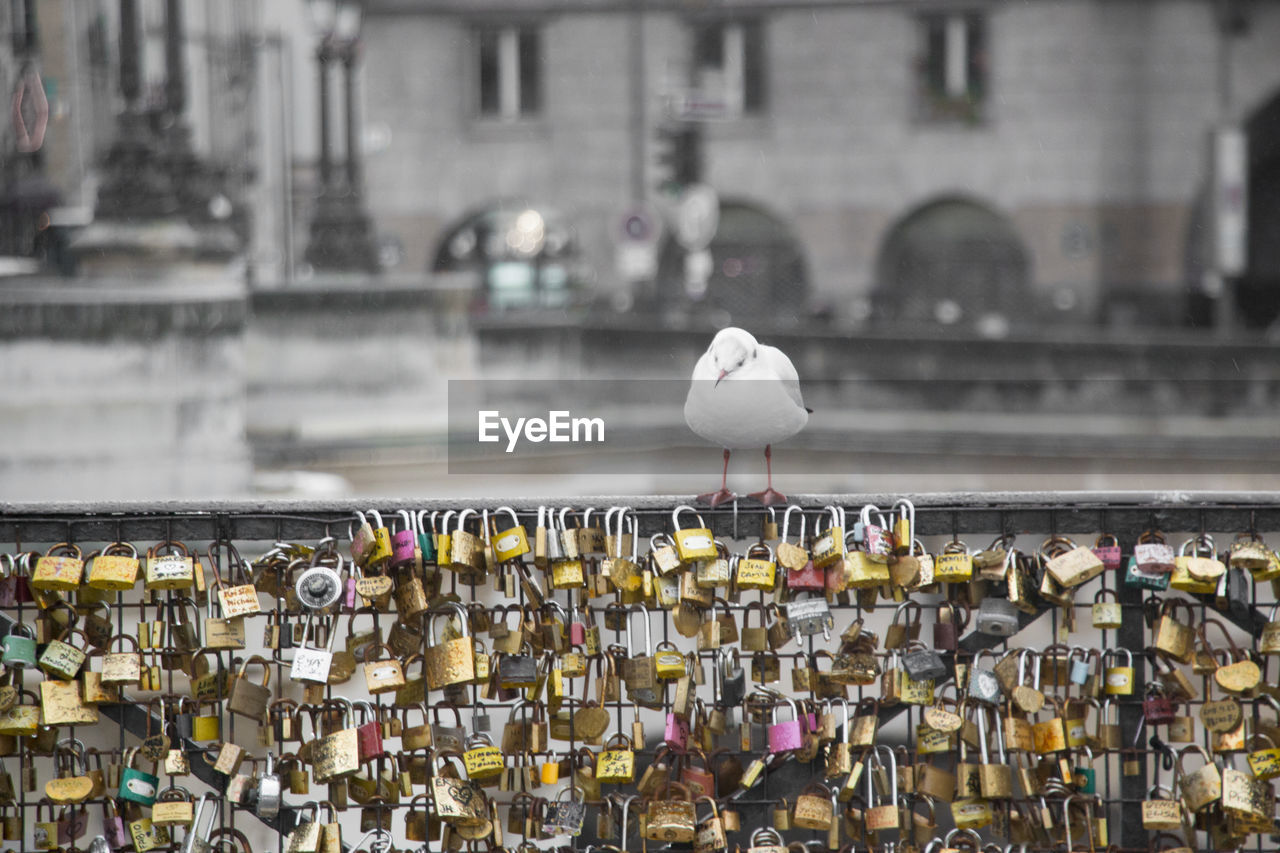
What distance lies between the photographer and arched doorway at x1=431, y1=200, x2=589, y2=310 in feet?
118

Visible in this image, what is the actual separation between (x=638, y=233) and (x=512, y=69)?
44.8 feet

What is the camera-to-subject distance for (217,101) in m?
26.7

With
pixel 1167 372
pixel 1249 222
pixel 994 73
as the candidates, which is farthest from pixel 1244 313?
pixel 1167 372

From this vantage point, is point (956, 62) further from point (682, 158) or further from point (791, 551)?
point (791, 551)

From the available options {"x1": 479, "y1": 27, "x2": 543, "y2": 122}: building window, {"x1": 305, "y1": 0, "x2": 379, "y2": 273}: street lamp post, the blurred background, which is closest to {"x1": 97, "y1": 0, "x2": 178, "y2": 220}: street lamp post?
the blurred background

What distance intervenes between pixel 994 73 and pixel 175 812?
3364 cm

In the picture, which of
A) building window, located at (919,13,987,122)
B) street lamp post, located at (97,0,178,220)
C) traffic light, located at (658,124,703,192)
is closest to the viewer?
street lamp post, located at (97,0,178,220)

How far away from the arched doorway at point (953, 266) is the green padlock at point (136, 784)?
101 feet

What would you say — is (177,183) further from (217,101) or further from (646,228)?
(217,101)

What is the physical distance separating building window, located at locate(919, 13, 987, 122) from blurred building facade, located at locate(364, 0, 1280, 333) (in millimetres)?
50

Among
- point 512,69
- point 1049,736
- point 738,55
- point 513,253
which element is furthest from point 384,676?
point 512,69

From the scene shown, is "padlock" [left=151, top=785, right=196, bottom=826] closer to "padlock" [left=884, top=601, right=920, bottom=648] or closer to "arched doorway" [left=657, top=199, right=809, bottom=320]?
"padlock" [left=884, top=601, right=920, bottom=648]

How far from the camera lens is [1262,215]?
104 feet

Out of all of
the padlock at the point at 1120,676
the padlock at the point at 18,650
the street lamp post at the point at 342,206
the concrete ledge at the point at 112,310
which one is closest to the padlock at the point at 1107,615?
the padlock at the point at 1120,676
